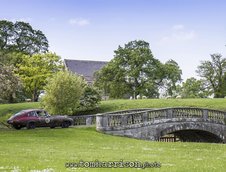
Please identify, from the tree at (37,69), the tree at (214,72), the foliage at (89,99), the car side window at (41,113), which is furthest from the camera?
the tree at (214,72)

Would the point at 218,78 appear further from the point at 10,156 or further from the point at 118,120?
the point at 10,156

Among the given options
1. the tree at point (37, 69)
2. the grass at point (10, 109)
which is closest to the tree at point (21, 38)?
the tree at point (37, 69)

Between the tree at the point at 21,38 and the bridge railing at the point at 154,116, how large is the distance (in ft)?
145

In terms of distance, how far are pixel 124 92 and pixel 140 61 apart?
6.15 meters

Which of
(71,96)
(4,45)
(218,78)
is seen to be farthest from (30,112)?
(218,78)

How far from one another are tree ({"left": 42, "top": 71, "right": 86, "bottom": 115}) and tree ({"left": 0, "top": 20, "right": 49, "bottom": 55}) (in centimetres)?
3743

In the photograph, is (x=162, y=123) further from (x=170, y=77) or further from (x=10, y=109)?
(x=170, y=77)

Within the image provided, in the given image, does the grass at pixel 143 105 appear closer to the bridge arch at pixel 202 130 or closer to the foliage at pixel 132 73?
the bridge arch at pixel 202 130

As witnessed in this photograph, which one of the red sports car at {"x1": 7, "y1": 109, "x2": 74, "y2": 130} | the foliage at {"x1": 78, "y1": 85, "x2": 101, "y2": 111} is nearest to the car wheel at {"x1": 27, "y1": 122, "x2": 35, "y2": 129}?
the red sports car at {"x1": 7, "y1": 109, "x2": 74, "y2": 130}

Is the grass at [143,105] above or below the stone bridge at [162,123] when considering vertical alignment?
above

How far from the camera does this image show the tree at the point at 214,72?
262 feet

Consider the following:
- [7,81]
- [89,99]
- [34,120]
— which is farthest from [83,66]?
[34,120]

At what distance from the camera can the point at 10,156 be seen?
15359 millimetres

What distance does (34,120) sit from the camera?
31.1 m
